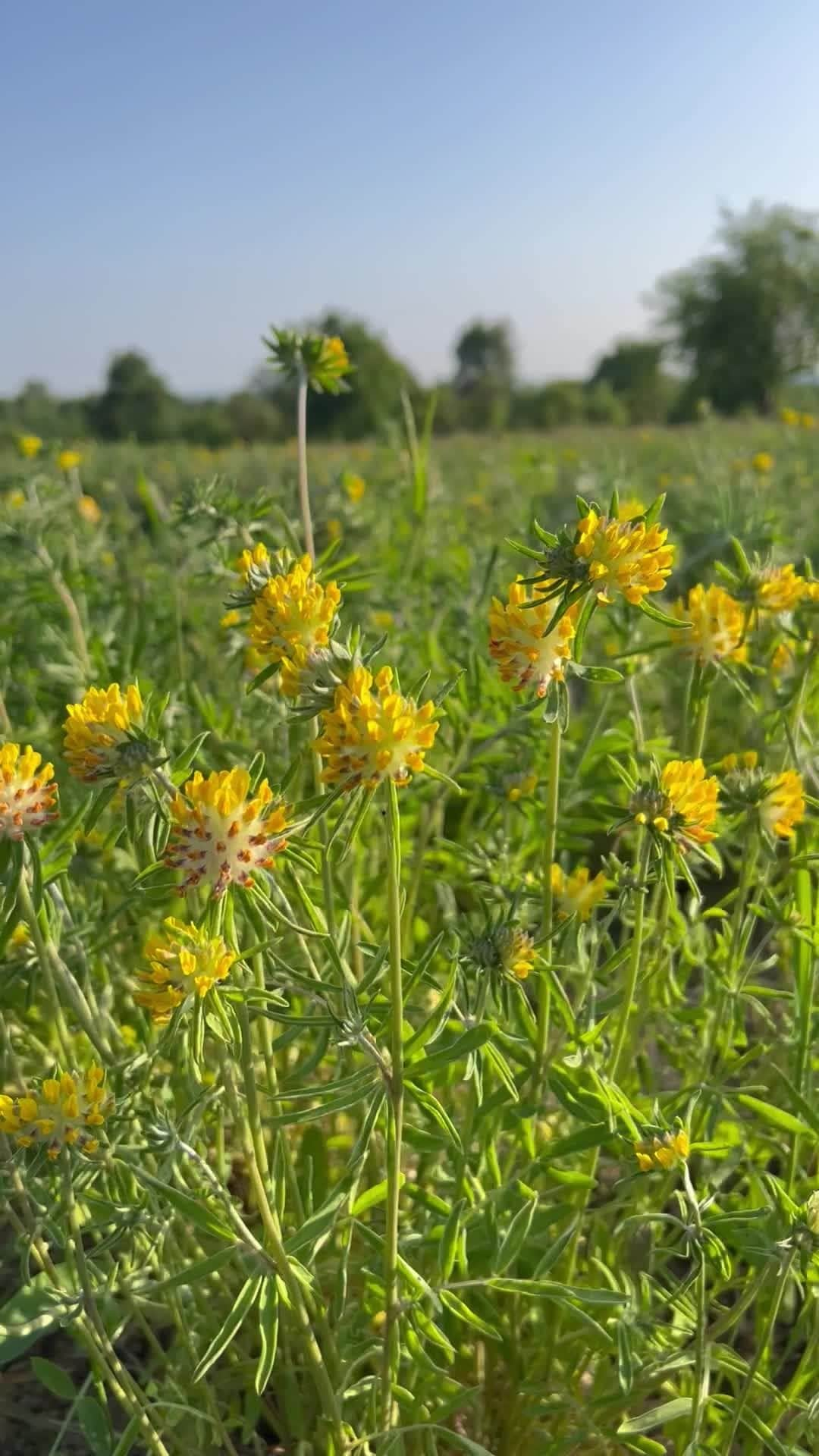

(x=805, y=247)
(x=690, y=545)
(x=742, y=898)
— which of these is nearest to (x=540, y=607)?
(x=742, y=898)

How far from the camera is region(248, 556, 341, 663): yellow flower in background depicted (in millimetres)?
938

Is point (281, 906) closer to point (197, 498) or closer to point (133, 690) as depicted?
point (133, 690)

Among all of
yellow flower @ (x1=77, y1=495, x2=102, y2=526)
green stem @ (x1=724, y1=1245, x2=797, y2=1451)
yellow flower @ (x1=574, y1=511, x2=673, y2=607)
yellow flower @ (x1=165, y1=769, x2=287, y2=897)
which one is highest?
yellow flower @ (x1=77, y1=495, x2=102, y2=526)

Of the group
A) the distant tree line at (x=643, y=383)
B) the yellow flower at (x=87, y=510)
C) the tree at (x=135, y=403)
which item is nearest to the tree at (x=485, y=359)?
the distant tree line at (x=643, y=383)

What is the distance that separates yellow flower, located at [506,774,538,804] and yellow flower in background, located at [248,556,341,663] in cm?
76

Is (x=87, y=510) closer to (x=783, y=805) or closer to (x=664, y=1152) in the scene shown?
(x=783, y=805)

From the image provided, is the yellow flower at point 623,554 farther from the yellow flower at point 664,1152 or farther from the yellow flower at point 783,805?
the yellow flower at point 664,1152

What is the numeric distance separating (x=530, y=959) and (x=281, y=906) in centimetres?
27

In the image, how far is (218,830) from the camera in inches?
33.5

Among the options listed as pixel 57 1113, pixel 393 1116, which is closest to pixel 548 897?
pixel 393 1116

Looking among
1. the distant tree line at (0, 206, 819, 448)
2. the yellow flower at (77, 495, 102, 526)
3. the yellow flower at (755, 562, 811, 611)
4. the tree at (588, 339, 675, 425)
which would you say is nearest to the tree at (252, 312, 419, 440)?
the distant tree line at (0, 206, 819, 448)

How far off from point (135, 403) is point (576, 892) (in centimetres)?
3588

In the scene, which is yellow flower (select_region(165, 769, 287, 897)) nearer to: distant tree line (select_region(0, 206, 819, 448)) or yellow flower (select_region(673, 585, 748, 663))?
yellow flower (select_region(673, 585, 748, 663))

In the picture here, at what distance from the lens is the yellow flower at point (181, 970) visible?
2.86 feet
